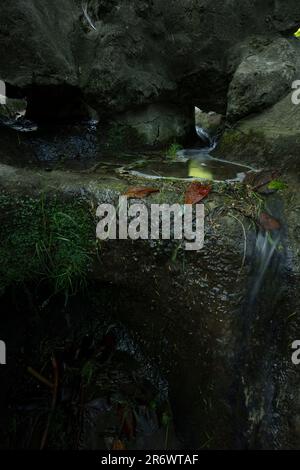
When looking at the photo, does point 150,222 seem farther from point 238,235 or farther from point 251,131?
point 251,131

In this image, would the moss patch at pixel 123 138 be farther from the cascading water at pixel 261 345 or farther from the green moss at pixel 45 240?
the cascading water at pixel 261 345

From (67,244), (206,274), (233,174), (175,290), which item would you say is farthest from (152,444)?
(233,174)

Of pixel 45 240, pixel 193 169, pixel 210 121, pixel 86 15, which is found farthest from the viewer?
pixel 210 121

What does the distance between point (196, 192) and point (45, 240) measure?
3.59 feet

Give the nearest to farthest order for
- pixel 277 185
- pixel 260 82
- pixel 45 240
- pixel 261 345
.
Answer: pixel 261 345 < pixel 45 240 < pixel 277 185 < pixel 260 82

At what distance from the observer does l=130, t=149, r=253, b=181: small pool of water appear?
3.07 m

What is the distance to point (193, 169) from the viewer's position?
3.33 metres

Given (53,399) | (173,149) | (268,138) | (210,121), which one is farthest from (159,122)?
(53,399)

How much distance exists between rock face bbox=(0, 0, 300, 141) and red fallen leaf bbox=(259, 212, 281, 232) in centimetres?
181

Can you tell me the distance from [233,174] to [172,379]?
67.7 inches

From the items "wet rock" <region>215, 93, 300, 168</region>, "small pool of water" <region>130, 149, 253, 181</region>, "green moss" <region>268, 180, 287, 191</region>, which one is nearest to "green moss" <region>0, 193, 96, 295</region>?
"small pool of water" <region>130, 149, 253, 181</region>

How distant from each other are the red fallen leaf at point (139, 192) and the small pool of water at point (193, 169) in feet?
1.13

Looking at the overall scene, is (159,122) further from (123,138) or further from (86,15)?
(86,15)

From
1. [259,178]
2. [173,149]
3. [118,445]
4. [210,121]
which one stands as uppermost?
[210,121]
